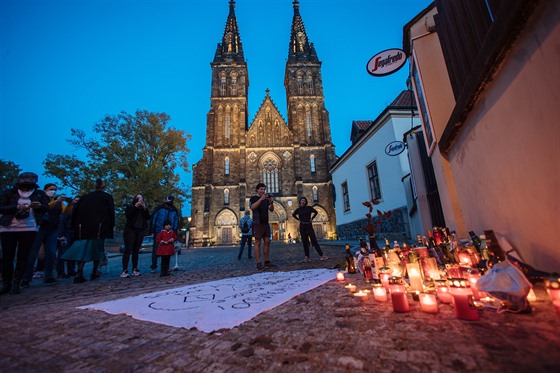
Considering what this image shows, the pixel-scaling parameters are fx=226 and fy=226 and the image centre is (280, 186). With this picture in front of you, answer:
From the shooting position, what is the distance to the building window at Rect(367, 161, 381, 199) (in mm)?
10130

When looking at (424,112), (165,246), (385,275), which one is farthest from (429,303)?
(165,246)

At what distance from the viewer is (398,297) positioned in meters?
1.67

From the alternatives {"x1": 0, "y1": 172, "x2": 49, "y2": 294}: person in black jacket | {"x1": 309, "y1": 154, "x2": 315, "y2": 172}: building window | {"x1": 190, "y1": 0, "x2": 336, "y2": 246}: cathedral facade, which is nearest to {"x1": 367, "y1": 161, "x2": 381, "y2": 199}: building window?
{"x1": 0, "y1": 172, "x2": 49, "y2": 294}: person in black jacket

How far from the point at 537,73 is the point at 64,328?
3947 mm

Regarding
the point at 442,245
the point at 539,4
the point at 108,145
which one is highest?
the point at 108,145

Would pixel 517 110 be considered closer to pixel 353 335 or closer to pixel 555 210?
pixel 555 210

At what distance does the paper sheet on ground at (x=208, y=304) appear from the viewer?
177 cm

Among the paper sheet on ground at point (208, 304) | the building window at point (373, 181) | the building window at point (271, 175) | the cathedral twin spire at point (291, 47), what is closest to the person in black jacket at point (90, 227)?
the paper sheet on ground at point (208, 304)

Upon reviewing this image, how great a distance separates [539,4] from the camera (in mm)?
1479

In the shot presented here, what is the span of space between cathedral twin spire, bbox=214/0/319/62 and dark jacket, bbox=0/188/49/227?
33.4 metres

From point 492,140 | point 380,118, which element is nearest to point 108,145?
point 380,118

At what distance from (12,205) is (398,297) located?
5.25 metres

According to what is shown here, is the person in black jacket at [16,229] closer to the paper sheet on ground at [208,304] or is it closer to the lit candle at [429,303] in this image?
the paper sheet on ground at [208,304]

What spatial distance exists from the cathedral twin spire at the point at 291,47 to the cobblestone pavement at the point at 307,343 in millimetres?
35253
